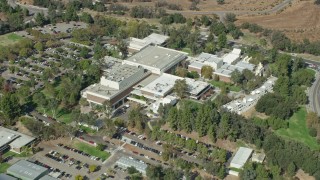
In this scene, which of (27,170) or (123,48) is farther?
(123,48)

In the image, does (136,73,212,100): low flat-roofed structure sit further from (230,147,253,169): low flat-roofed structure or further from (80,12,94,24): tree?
(80,12,94,24): tree

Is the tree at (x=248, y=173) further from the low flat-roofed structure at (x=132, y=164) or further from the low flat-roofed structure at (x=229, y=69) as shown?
the low flat-roofed structure at (x=229, y=69)

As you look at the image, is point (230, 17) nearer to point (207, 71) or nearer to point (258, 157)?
point (207, 71)

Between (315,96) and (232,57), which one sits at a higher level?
(232,57)

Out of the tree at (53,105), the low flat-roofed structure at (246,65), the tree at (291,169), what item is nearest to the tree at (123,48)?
the low flat-roofed structure at (246,65)

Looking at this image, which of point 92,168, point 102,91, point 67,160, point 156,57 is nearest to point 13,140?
point 67,160

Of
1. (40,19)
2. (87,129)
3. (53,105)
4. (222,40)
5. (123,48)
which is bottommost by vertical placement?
(87,129)
